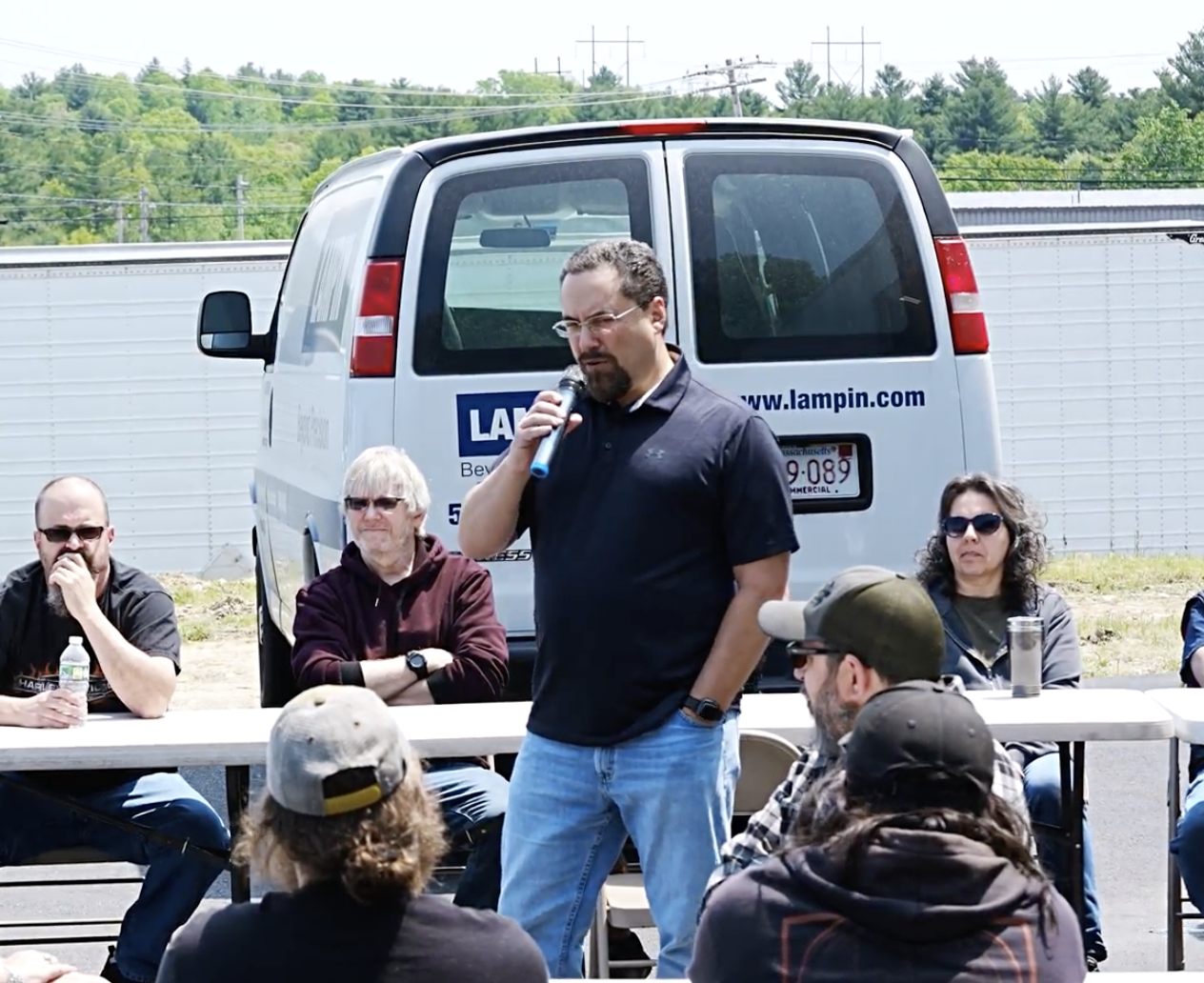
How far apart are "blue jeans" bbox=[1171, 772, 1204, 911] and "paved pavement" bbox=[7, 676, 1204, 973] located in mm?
640

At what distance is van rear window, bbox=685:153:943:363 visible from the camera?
5.93 metres

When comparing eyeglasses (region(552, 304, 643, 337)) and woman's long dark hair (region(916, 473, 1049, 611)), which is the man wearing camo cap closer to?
eyeglasses (region(552, 304, 643, 337))

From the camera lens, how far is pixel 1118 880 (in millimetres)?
6082

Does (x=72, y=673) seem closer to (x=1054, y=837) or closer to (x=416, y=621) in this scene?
(x=416, y=621)

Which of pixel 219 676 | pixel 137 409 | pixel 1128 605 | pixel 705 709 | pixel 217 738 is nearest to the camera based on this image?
pixel 705 709

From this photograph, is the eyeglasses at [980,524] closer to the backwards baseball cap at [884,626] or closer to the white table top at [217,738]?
the white table top at [217,738]

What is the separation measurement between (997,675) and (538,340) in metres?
1.85

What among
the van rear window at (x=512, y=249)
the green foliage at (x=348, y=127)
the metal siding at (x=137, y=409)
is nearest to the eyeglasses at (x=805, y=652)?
the van rear window at (x=512, y=249)

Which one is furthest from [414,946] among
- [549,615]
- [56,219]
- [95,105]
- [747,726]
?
[95,105]

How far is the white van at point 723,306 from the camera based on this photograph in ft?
19.2

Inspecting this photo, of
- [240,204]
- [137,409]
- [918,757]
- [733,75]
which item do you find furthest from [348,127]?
[918,757]

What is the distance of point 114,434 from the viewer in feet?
45.5

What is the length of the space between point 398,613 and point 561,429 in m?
1.62

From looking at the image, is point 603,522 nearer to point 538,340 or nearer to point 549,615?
point 549,615
